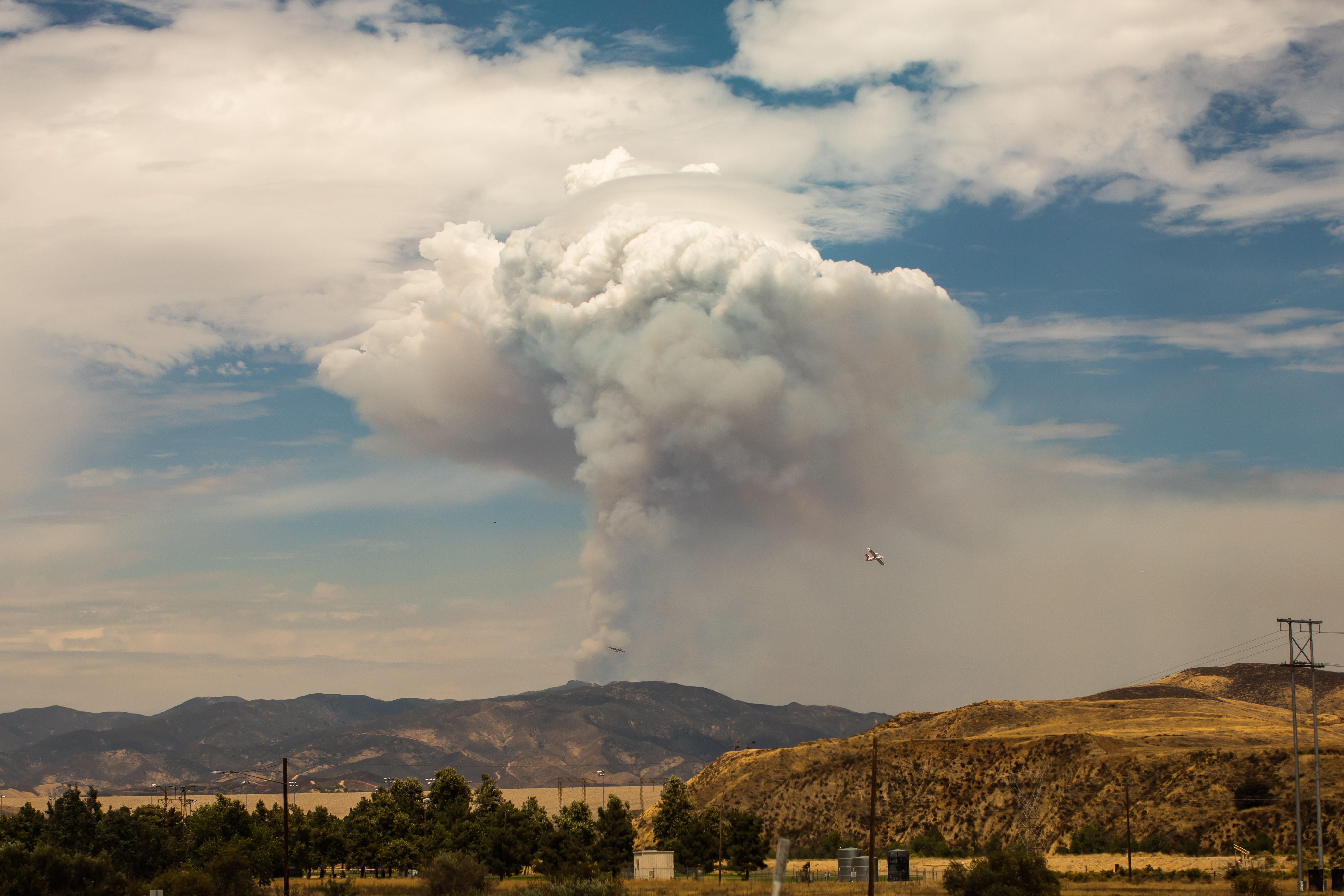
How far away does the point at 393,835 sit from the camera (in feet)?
370

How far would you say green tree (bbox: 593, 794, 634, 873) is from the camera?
11019cm

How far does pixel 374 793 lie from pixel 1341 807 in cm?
9574

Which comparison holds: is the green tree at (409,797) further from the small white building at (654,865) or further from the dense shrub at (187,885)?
the dense shrub at (187,885)

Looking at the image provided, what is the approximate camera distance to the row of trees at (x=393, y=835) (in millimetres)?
87375

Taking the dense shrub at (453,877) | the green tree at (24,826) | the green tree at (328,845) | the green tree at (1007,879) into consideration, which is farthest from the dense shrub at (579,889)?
the green tree at (328,845)

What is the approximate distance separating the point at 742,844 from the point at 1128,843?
120 ft

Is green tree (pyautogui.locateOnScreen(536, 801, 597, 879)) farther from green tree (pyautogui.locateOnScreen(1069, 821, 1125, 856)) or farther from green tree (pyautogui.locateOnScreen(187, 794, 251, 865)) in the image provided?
green tree (pyautogui.locateOnScreen(1069, 821, 1125, 856))

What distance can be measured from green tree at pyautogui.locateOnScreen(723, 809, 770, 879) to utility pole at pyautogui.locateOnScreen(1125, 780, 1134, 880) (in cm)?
3475

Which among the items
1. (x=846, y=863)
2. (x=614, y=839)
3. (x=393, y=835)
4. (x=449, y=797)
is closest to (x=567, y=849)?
(x=614, y=839)

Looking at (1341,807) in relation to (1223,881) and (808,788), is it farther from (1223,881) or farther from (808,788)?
(808,788)

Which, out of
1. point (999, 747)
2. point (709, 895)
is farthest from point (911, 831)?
point (709, 895)

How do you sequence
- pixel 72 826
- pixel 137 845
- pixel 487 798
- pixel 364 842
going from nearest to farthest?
pixel 72 826 → pixel 137 845 → pixel 364 842 → pixel 487 798

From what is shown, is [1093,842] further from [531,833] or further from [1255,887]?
[531,833]

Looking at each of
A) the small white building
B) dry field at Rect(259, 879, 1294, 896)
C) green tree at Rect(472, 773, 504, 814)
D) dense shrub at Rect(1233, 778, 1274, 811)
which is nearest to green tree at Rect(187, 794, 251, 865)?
dry field at Rect(259, 879, 1294, 896)
